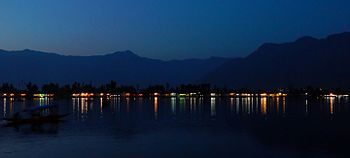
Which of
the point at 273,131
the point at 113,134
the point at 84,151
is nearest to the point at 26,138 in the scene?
the point at 113,134

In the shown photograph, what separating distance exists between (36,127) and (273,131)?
2981 cm

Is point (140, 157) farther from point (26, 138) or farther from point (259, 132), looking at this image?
point (259, 132)

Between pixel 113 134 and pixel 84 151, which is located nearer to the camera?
pixel 84 151

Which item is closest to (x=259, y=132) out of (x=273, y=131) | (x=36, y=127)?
(x=273, y=131)

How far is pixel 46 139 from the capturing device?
4809 centimetres

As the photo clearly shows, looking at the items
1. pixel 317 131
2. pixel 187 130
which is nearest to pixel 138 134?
pixel 187 130

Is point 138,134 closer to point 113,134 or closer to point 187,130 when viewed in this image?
point 113,134

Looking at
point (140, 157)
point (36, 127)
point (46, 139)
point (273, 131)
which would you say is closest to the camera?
point (140, 157)

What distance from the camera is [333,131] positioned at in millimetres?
55375

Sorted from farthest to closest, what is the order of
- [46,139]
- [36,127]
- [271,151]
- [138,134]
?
[36,127]
[138,134]
[46,139]
[271,151]

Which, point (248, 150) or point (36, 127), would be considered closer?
point (248, 150)

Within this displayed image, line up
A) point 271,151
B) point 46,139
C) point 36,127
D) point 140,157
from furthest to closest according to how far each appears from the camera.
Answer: point 36,127
point 46,139
point 271,151
point 140,157

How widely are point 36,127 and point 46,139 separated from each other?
49.7 feet

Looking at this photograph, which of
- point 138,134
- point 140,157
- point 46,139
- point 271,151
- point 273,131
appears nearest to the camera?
point 140,157
